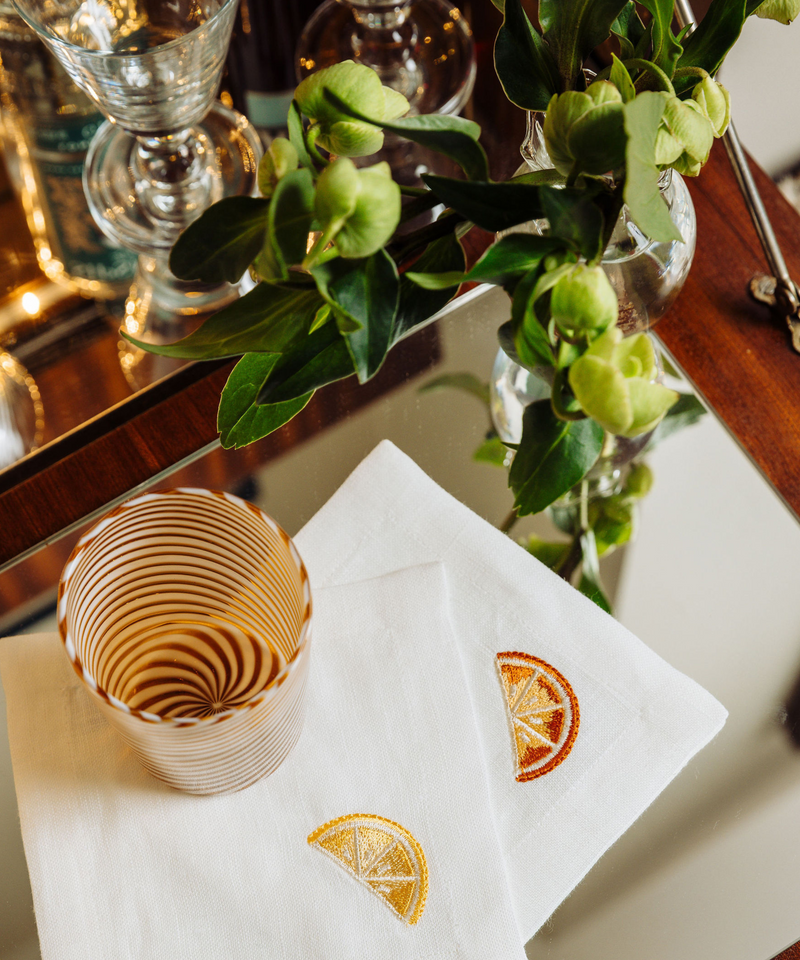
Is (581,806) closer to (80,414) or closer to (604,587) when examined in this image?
(604,587)

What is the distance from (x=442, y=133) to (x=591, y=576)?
0.71 ft

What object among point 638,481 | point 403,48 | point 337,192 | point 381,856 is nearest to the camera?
point 337,192

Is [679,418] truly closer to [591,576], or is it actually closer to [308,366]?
[591,576]

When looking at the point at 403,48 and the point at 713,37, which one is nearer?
the point at 713,37

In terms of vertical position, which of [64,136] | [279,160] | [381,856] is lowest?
[381,856]

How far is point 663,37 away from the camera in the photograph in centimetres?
27

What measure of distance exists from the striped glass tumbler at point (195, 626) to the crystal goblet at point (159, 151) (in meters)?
0.19

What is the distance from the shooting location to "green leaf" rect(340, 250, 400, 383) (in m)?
0.22

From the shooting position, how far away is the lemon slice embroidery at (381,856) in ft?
1.01

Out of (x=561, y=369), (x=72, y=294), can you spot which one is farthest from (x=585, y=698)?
(x=72, y=294)

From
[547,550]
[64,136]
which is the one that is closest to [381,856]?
[547,550]

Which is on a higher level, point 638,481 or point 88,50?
point 88,50

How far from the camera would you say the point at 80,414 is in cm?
44

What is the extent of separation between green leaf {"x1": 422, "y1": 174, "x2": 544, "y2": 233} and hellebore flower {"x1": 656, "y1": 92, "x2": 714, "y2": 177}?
34 mm
